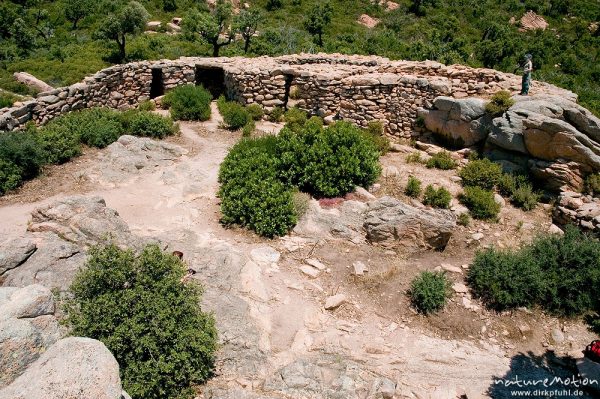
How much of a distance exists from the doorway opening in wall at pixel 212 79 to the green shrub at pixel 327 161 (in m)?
8.81

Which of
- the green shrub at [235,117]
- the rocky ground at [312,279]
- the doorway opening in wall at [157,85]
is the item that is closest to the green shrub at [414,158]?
the rocky ground at [312,279]

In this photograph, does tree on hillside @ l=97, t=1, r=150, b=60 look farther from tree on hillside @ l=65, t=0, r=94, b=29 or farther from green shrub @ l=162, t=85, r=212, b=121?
tree on hillside @ l=65, t=0, r=94, b=29

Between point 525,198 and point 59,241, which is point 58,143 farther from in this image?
point 525,198

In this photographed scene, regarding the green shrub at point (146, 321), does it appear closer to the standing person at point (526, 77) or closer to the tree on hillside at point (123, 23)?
the standing person at point (526, 77)

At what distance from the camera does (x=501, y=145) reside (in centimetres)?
1323

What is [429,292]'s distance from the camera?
8836 mm

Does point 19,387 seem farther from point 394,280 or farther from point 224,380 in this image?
point 394,280

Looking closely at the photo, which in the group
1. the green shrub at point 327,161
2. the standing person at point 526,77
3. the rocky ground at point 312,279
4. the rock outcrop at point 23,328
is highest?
the standing person at point 526,77

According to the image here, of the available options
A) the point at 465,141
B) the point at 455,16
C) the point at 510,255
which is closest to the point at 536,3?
the point at 455,16

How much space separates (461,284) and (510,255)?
131 cm

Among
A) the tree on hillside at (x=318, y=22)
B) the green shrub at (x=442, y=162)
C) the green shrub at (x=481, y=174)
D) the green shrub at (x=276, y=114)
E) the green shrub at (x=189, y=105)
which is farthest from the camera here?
the tree on hillside at (x=318, y=22)

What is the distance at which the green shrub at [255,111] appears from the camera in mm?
16906

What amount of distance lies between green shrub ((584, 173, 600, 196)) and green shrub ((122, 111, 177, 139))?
1294 cm

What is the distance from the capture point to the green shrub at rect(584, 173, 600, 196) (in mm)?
11891
